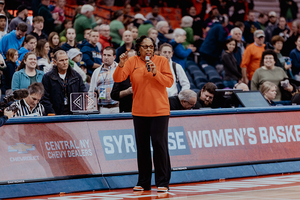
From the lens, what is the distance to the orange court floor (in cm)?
474

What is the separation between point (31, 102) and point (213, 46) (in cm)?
695

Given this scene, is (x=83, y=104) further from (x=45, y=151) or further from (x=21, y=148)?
(x=21, y=148)

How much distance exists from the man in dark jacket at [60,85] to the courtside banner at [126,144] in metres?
0.94

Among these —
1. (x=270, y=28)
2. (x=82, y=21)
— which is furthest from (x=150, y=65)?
(x=270, y=28)

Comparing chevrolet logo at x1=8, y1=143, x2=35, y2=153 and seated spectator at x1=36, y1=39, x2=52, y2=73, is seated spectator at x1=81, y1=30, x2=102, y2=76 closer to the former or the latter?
seated spectator at x1=36, y1=39, x2=52, y2=73

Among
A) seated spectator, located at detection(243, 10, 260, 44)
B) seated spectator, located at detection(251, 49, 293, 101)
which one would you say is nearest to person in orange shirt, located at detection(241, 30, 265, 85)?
seated spectator, located at detection(251, 49, 293, 101)

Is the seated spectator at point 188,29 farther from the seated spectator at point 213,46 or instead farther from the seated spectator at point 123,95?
the seated spectator at point 123,95

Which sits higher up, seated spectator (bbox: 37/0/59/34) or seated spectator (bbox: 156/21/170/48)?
seated spectator (bbox: 37/0/59/34)

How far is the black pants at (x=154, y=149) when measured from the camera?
17.0 ft

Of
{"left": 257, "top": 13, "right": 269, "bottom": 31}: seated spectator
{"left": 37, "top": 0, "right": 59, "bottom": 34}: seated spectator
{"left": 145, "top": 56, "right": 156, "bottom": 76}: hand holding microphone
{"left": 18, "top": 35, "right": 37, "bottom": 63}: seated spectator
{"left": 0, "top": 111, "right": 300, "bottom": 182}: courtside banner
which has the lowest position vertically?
{"left": 0, "top": 111, "right": 300, "bottom": 182}: courtside banner

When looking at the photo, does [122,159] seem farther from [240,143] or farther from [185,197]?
[240,143]

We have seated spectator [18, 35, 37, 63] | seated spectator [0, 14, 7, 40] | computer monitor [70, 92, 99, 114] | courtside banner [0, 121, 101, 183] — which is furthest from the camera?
seated spectator [0, 14, 7, 40]

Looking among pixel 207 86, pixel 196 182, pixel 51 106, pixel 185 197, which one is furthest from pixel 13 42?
pixel 185 197

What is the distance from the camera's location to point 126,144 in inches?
229
